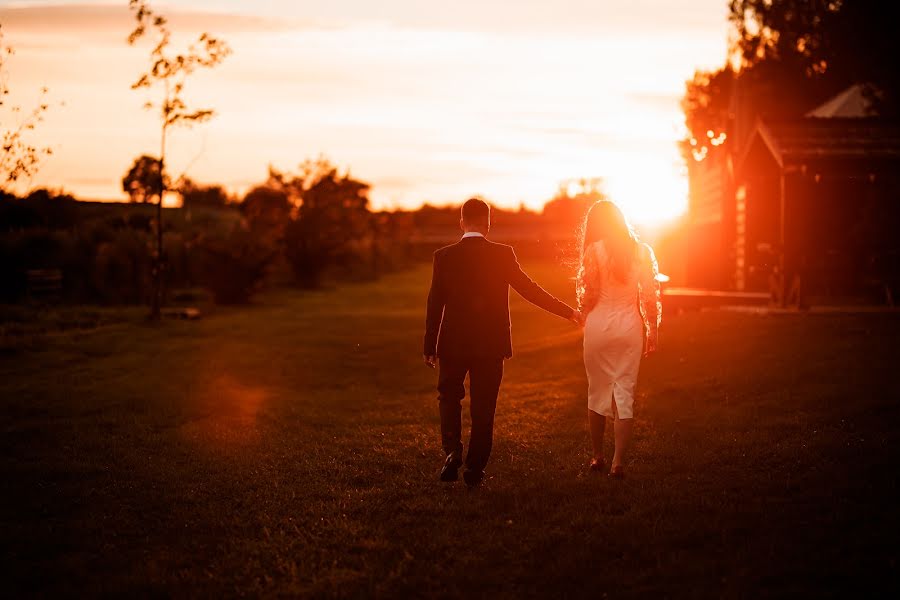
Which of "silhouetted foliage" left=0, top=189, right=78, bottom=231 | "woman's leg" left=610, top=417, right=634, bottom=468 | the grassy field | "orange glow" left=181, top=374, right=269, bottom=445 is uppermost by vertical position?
"silhouetted foliage" left=0, top=189, right=78, bottom=231

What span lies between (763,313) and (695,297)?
3340 millimetres

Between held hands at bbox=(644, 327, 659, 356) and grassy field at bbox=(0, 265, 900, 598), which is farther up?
held hands at bbox=(644, 327, 659, 356)

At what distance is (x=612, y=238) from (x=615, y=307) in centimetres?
56

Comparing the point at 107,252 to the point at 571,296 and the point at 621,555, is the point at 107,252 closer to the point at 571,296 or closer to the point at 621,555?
the point at 571,296

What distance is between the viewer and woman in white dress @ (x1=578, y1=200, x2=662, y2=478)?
7.24m

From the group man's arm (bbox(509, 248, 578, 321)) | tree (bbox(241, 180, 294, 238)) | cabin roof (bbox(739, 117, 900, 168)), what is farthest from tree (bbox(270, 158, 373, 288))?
man's arm (bbox(509, 248, 578, 321))

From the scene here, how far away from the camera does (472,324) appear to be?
7074 mm

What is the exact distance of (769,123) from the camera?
20.1 metres

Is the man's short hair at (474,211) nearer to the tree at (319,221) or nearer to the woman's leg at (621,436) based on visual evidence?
the woman's leg at (621,436)

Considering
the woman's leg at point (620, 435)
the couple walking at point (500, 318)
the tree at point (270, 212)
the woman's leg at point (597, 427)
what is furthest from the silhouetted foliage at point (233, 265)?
the woman's leg at point (620, 435)

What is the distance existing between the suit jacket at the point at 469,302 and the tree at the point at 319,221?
38860mm

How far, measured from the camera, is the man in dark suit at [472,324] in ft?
23.2

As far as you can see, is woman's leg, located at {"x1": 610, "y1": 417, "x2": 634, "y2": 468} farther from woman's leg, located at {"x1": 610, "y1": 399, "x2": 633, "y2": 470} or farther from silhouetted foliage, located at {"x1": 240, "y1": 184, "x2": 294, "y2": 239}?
silhouetted foliage, located at {"x1": 240, "y1": 184, "x2": 294, "y2": 239}

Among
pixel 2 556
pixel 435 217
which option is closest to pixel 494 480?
pixel 2 556
